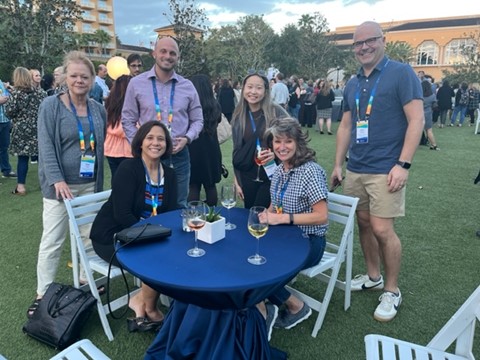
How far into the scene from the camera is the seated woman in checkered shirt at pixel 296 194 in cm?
229

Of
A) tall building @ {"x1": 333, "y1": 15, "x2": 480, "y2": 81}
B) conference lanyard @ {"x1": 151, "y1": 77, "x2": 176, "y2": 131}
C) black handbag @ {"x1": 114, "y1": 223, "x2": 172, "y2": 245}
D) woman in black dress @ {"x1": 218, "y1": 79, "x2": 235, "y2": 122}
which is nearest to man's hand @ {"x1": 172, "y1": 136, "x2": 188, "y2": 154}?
conference lanyard @ {"x1": 151, "y1": 77, "x2": 176, "y2": 131}

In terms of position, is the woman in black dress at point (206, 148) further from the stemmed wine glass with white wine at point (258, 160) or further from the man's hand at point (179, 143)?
the stemmed wine glass with white wine at point (258, 160)

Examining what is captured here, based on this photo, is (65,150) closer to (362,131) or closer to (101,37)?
(362,131)

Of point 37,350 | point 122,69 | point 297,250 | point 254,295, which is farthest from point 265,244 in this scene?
point 122,69

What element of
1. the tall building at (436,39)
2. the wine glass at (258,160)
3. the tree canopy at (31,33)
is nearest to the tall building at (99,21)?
the tall building at (436,39)

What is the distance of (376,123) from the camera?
Result: 2.59 meters

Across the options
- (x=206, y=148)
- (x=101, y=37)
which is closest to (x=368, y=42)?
(x=206, y=148)

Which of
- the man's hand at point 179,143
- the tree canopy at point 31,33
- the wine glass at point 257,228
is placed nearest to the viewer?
the wine glass at point 257,228

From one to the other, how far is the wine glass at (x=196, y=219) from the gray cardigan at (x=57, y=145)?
3.68 feet

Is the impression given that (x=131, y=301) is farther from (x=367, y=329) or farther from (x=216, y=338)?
(x=367, y=329)

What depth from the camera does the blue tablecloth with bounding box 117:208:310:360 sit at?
5.23 feet

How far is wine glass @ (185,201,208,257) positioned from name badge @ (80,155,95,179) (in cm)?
105

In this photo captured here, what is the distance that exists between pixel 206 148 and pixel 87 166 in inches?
67.2

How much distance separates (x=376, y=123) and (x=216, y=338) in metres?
1.80
